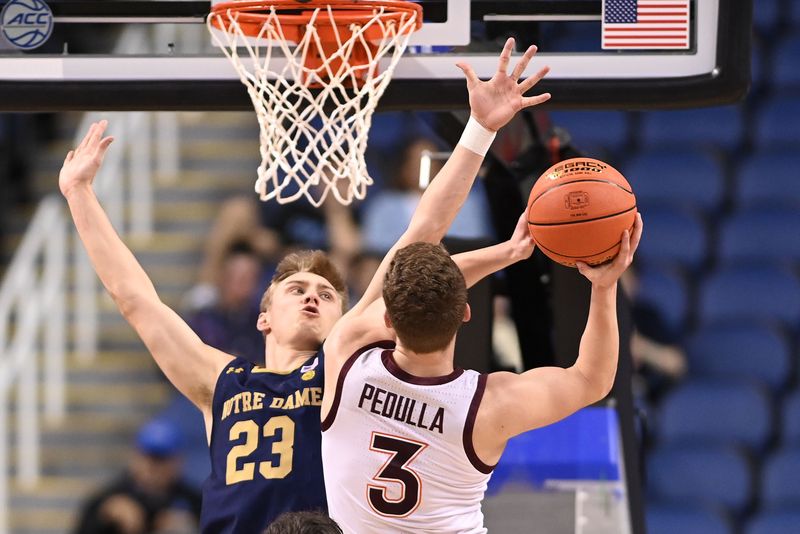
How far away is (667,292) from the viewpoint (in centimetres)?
838

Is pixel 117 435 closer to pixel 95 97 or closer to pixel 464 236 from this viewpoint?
pixel 464 236

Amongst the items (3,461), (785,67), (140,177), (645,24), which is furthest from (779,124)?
(645,24)

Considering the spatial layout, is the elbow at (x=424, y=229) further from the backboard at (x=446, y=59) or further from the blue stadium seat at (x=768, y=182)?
the blue stadium seat at (x=768, y=182)

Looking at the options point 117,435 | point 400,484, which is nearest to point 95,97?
point 400,484

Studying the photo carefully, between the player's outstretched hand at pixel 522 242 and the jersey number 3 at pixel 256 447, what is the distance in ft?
2.46

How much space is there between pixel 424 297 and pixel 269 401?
743mm

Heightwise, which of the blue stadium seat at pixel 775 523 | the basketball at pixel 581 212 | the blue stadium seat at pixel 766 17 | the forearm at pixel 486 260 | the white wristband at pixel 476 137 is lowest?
the blue stadium seat at pixel 775 523

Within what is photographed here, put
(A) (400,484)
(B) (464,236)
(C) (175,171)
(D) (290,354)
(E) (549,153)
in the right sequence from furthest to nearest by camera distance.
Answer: (C) (175,171), (B) (464,236), (E) (549,153), (D) (290,354), (A) (400,484)

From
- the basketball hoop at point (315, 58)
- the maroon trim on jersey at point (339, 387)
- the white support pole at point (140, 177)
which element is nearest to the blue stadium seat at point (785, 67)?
the white support pole at point (140, 177)

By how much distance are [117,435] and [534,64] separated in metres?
5.36

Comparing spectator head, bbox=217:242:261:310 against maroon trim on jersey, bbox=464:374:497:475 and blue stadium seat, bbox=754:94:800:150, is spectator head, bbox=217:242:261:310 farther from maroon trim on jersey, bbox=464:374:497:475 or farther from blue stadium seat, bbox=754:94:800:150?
maroon trim on jersey, bbox=464:374:497:475

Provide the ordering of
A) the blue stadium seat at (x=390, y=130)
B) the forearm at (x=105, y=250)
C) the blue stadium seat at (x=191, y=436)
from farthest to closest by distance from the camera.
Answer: the blue stadium seat at (x=390, y=130) < the blue stadium seat at (x=191, y=436) < the forearm at (x=105, y=250)

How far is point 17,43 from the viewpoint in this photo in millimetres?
3980

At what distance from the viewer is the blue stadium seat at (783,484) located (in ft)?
25.1
